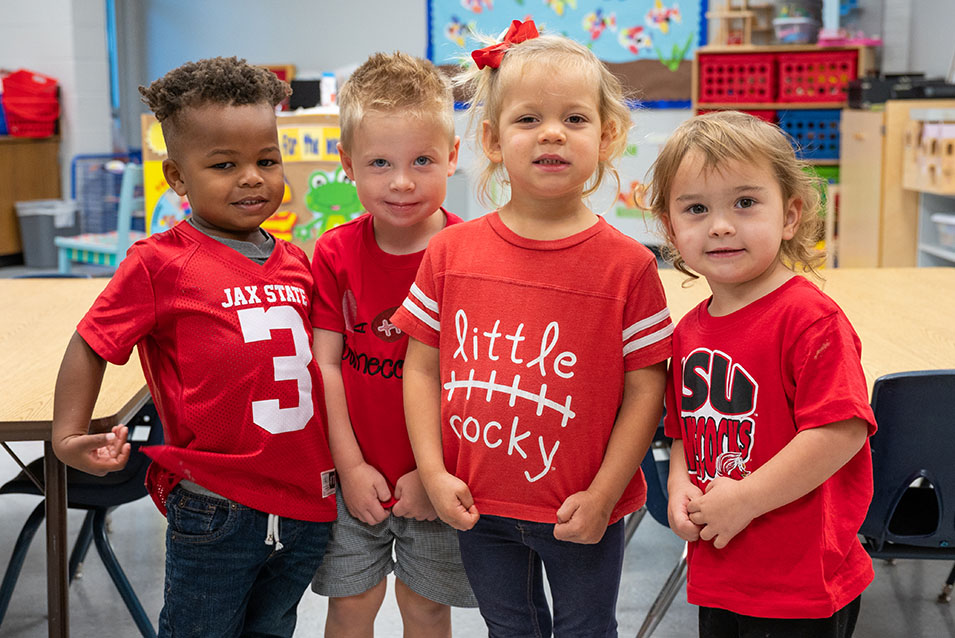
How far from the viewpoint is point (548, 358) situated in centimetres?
115

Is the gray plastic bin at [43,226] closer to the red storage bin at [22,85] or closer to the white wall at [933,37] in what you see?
the red storage bin at [22,85]

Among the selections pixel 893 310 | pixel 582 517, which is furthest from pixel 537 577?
pixel 893 310

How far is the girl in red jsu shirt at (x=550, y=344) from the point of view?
115 centimetres

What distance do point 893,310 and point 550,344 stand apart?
1223 mm

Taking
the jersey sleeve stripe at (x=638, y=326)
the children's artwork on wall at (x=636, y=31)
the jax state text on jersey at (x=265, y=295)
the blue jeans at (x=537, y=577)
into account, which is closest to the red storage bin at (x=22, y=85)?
the children's artwork on wall at (x=636, y=31)

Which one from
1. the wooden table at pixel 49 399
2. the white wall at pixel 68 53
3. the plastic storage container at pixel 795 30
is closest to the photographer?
the wooden table at pixel 49 399

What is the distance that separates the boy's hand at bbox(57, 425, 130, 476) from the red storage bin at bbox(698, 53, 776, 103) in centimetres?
507

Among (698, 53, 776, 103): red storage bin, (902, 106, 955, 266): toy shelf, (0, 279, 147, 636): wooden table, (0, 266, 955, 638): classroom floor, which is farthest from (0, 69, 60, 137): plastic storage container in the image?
(902, 106, 955, 266): toy shelf

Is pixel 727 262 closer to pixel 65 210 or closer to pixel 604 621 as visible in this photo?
pixel 604 621

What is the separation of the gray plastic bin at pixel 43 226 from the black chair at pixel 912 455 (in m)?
6.14

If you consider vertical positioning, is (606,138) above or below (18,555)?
above

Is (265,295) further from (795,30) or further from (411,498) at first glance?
(795,30)

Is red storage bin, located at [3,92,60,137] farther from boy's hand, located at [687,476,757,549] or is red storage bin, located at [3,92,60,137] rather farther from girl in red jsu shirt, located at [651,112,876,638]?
boy's hand, located at [687,476,757,549]

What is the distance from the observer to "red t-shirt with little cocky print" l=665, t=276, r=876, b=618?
1.04 metres
